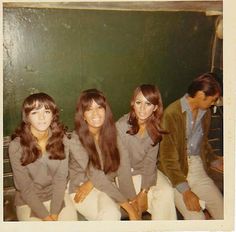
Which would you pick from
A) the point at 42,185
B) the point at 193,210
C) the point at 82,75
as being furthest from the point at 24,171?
the point at 193,210

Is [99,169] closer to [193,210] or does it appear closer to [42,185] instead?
[42,185]

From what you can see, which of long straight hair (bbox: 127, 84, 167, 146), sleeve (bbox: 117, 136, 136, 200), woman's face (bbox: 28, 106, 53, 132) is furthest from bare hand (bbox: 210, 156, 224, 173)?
woman's face (bbox: 28, 106, 53, 132)

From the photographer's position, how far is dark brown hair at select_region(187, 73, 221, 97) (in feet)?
6.00

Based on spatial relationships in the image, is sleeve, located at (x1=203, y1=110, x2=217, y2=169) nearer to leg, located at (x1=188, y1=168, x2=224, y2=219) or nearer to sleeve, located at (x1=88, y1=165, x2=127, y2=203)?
leg, located at (x1=188, y1=168, x2=224, y2=219)

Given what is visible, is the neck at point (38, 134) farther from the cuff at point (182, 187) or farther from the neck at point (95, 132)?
the cuff at point (182, 187)

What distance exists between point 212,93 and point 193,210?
492 millimetres

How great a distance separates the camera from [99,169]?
71.0 inches

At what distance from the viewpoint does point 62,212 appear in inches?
70.8

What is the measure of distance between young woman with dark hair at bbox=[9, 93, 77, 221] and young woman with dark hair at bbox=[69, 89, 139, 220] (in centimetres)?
5

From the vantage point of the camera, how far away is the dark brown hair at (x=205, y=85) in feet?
6.00

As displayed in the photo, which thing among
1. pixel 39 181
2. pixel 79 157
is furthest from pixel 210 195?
pixel 39 181

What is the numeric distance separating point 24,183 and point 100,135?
0.36 m

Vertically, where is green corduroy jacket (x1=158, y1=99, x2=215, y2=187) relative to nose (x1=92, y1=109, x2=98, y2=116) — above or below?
below

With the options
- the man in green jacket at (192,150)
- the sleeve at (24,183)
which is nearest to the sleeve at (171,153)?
the man in green jacket at (192,150)
